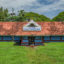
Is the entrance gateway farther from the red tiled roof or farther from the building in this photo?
the red tiled roof

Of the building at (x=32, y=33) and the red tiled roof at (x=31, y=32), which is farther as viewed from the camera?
the red tiled roof at (x=31, y=32)

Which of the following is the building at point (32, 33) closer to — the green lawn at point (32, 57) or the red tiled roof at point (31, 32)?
the red tiled roof at point (31, 32)

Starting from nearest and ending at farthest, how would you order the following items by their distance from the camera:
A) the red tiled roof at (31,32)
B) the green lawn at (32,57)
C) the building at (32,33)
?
1. the green lawn at (32,57)
2. the building at (32,33)
3. the red tiled roof at (31,32)

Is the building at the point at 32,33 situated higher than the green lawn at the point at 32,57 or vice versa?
the building at the point at 32,33

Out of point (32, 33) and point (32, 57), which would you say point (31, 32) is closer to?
point (32, 33)

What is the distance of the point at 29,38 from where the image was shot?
2373 centimetres

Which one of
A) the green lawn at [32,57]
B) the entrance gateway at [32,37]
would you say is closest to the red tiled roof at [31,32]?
the entrance gateway at [32,37]

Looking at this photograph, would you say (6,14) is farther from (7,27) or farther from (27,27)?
(27,27)

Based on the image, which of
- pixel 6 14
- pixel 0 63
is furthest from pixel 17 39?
pixel 6 14

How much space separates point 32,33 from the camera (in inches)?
936

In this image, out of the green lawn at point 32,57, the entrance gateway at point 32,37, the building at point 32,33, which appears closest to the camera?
the green lawn at point 32,57

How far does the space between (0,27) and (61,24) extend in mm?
16827

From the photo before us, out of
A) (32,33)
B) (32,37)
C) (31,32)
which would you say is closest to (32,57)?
(32,37)

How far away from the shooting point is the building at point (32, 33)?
23297 millimetres
